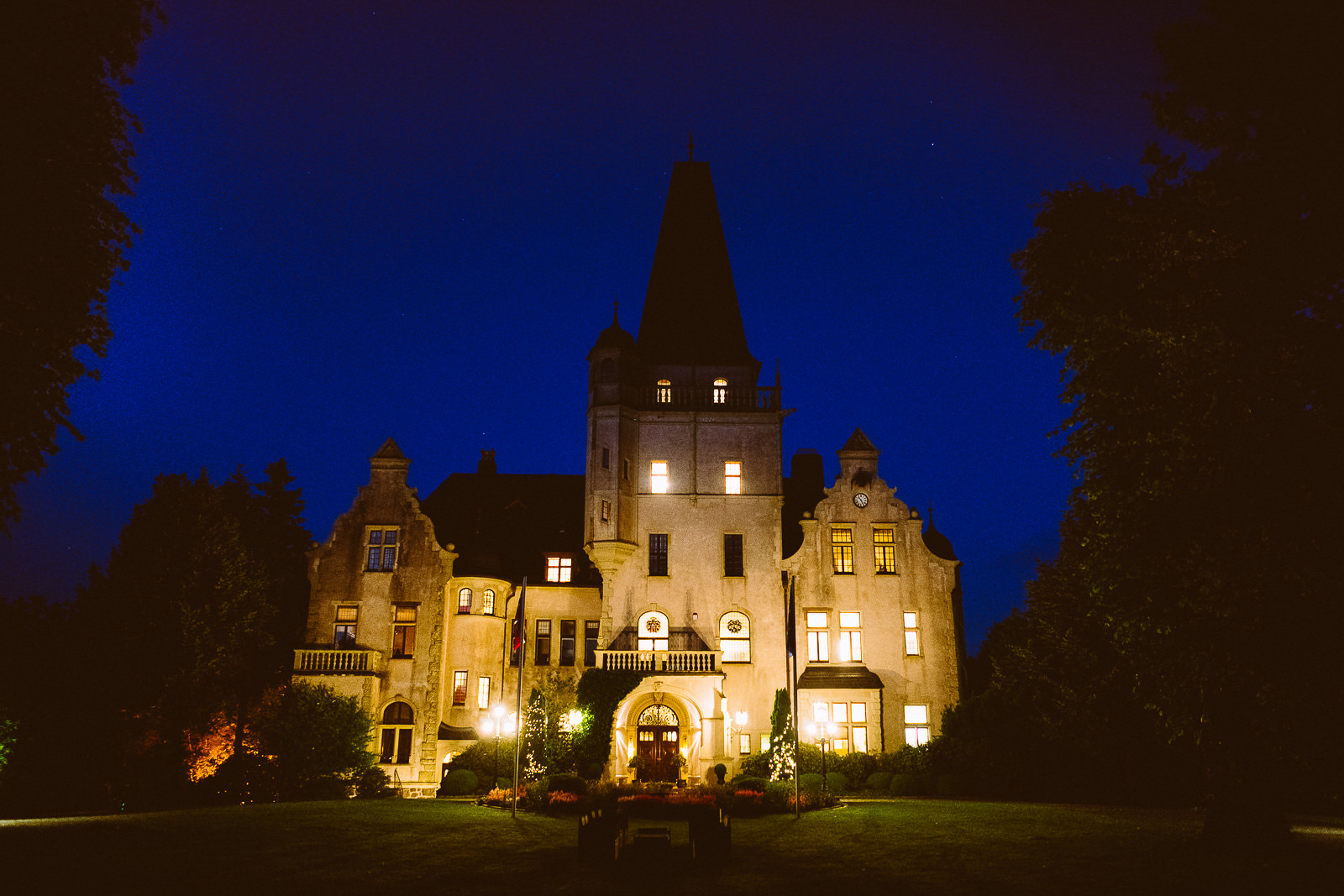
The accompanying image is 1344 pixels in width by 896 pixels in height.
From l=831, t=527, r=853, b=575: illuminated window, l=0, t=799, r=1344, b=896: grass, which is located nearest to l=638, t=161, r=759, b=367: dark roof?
l=831, t=527, r=853, b=575: illuminated window

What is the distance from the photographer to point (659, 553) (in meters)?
41.7

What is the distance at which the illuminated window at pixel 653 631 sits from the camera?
132 ft

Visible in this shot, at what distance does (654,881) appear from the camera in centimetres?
1422

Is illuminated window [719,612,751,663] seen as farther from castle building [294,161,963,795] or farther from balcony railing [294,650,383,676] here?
balcony railing [294,650,383,676]

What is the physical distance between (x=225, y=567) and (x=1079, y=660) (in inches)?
1215

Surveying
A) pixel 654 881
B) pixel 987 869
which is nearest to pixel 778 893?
pixel 654 881

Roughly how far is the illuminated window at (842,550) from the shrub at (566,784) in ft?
55.3

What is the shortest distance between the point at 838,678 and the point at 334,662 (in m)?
21.3

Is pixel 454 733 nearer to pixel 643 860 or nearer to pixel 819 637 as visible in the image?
pixel 819 637

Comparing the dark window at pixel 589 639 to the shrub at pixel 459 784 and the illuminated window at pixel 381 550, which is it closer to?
the shrub at pixel 459 784

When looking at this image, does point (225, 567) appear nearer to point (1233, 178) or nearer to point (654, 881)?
point (654, 881)

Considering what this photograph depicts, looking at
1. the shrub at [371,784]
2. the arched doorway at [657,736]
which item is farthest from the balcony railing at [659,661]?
the shrub at [371,784]

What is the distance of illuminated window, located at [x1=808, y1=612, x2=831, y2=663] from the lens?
→ 131ft

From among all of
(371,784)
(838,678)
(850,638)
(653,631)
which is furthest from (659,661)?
(371,784)
